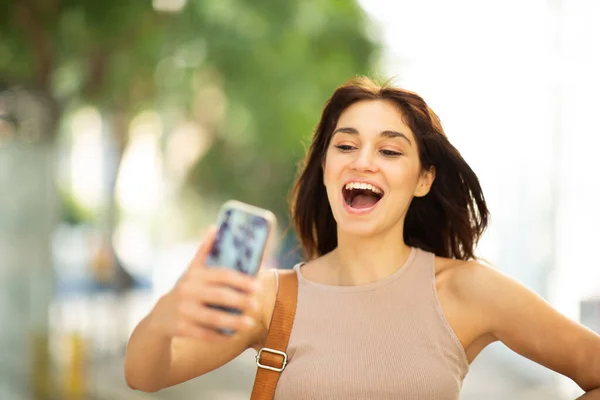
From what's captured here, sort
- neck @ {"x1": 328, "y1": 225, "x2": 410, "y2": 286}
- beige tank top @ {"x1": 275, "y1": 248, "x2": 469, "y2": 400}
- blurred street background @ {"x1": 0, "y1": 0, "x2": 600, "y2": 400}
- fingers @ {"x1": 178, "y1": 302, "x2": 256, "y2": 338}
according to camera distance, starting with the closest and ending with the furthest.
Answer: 1. fingers @ {"x1": 178, "y1": 302, "x2": 256, "y2": 338}
2. beige tank top @ {"x1": 275, "y1": 248, "x2": 469, "y2": 400}
3. neck @ {"x1": 328, "y1": 225, "x2": 410, "y2": 286}
4. blurred street background @ {"x1": 0, "y1": 0, "x2": 600, "y2": 400}

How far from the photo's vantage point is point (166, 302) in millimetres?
1794

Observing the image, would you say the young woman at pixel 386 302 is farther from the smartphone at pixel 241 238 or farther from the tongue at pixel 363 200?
the smartphone at pixel 241 238

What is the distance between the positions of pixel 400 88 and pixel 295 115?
A: 34.7ft

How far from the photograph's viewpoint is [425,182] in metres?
2.57

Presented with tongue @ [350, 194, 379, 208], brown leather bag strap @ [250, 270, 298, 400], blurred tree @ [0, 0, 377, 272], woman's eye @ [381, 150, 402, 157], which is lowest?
brown leather bag strap @ [250, 270, 298, 400]

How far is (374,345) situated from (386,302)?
148 mm

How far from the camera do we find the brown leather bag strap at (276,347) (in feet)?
7.40

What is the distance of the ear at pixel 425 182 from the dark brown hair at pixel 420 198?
3cm

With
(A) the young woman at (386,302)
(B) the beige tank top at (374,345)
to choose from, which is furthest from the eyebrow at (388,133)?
(B) the beige tank top at (374,345)

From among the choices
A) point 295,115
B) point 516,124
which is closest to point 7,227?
point 295,115

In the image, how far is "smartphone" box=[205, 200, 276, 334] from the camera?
1.85 metres

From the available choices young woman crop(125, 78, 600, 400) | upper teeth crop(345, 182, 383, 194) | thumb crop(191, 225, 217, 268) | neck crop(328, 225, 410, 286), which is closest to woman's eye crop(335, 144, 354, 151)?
young woman crop(125, 78, 600, 400)

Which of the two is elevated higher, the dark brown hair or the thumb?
the dark brown hair

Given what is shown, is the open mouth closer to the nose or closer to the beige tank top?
the nose
